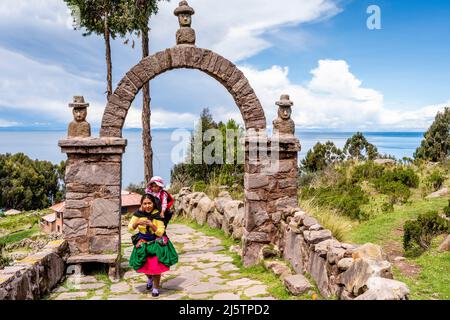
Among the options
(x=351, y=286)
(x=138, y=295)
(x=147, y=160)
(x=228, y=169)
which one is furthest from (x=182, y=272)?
(x=228, y=169)

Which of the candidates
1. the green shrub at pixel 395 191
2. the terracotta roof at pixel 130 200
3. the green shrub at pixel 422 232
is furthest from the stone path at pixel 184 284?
the terracotta roof at pixel 130 200

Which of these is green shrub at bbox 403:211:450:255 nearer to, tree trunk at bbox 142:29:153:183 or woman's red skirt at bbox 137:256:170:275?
woman's red skirt at bbox 137:256:170:275

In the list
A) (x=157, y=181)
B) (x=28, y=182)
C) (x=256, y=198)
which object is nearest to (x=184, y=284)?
(x=157, y=181)

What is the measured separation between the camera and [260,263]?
A: 21.2 feet

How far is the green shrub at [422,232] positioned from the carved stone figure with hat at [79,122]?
5.43 m

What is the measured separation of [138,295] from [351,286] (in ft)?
9.66

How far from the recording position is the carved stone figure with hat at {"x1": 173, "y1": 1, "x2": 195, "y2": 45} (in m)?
6.62

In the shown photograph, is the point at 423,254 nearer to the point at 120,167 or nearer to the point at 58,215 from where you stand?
the point at 120,167

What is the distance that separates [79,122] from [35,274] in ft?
7.97

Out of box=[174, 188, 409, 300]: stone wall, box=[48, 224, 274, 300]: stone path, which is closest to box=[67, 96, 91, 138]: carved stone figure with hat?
box=[48, 224, 274, 300]: stone path

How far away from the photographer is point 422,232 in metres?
6.70

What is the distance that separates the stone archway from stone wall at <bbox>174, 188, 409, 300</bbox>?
31 cm
